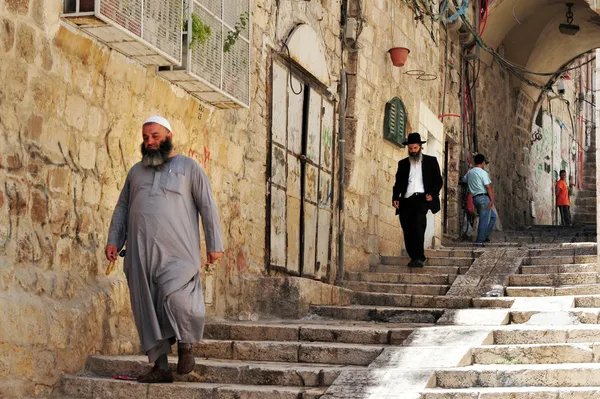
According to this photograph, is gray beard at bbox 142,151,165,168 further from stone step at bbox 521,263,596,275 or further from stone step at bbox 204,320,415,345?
stone step at bbox 521,263,596,275

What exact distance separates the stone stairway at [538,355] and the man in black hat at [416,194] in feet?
8.16

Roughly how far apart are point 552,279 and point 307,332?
2929 mm

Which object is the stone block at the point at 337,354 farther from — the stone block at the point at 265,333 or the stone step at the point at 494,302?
the stone step at the point at 494,302

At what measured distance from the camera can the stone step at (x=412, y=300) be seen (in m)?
8.99

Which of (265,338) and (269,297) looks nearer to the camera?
(265,338)

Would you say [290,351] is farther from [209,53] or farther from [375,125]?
[375,125]

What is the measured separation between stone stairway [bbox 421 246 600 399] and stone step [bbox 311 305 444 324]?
601 mm

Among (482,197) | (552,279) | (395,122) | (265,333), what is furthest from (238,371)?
(482,197)

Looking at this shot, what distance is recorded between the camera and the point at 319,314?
357 inches

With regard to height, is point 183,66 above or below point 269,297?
above

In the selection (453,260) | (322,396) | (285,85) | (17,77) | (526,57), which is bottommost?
(322,396)

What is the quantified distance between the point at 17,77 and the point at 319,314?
3.80 m

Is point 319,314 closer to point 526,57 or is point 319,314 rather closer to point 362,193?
point 362,193

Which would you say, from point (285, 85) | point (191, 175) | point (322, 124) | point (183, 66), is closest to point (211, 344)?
point (191, 175)
